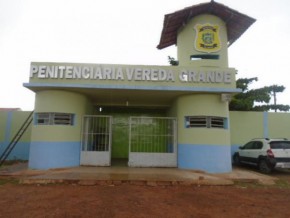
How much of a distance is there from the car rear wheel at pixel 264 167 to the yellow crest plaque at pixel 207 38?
5.58m

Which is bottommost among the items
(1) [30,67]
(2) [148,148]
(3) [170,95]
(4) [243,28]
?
(2) [148,148]

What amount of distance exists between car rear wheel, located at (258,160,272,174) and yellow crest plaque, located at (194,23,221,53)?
558 centimetres

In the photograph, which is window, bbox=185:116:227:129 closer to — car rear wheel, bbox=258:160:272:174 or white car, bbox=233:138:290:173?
white car, bbox=233:138:290:173

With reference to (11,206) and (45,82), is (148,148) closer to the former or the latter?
(45,82)

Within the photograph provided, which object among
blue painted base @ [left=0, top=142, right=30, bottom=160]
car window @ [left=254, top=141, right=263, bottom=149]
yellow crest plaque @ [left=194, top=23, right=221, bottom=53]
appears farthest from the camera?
blue painted base @ [left=0, top=142, right=30, bottom=160]

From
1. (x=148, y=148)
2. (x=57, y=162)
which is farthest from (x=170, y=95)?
(x=57, y=162)

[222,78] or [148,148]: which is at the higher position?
[222,78]

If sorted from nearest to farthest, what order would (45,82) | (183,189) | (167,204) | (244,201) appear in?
(167,204) → (244,201) → (183,189) → (45,82)

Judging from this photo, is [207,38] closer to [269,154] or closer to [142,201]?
[269,154]

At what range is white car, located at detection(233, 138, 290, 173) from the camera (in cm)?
1012

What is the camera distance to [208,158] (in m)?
10.3

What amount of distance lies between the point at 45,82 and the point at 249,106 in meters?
12.5

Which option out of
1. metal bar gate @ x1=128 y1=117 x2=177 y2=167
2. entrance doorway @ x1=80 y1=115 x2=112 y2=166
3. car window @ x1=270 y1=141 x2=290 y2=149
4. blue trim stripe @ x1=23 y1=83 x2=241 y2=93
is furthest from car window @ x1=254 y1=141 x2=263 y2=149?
entrance doorway @ x1=80 y1=115 x2=112 y2=166

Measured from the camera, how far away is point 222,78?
10.5m
